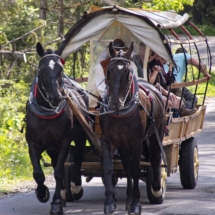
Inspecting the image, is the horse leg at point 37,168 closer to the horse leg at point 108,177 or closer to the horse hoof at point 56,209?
the horse hoof at point 56,209

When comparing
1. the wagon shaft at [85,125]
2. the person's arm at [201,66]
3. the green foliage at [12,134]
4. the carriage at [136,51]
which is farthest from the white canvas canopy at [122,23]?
the green foliage at [12,134]

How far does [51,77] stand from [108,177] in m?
1.43

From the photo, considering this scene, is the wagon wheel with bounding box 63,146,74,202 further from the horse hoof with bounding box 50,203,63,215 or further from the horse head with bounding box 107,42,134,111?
the horse head with bounding box 107,42,134,111

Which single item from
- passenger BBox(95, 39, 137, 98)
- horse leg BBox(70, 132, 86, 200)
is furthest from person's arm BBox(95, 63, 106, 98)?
horse leg BBox(70, 132, 86, 200)

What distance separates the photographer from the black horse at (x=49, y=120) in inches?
330

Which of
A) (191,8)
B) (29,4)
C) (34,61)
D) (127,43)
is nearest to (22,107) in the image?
(34,61)

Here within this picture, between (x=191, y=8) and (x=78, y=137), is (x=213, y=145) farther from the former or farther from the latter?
(x=191, y=8)

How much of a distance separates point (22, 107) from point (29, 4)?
3521mm

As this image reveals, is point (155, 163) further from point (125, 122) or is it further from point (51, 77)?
point (51, 77)

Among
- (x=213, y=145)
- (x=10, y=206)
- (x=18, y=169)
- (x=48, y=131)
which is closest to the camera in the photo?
(x=48, y=131)

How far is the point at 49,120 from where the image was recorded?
862 cm

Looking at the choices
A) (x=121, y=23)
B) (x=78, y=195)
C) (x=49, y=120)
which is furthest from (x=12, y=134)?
(x=49, y=120)

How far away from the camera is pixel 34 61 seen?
52.8 feet

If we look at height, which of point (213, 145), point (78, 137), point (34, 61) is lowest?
point (213, 145)
